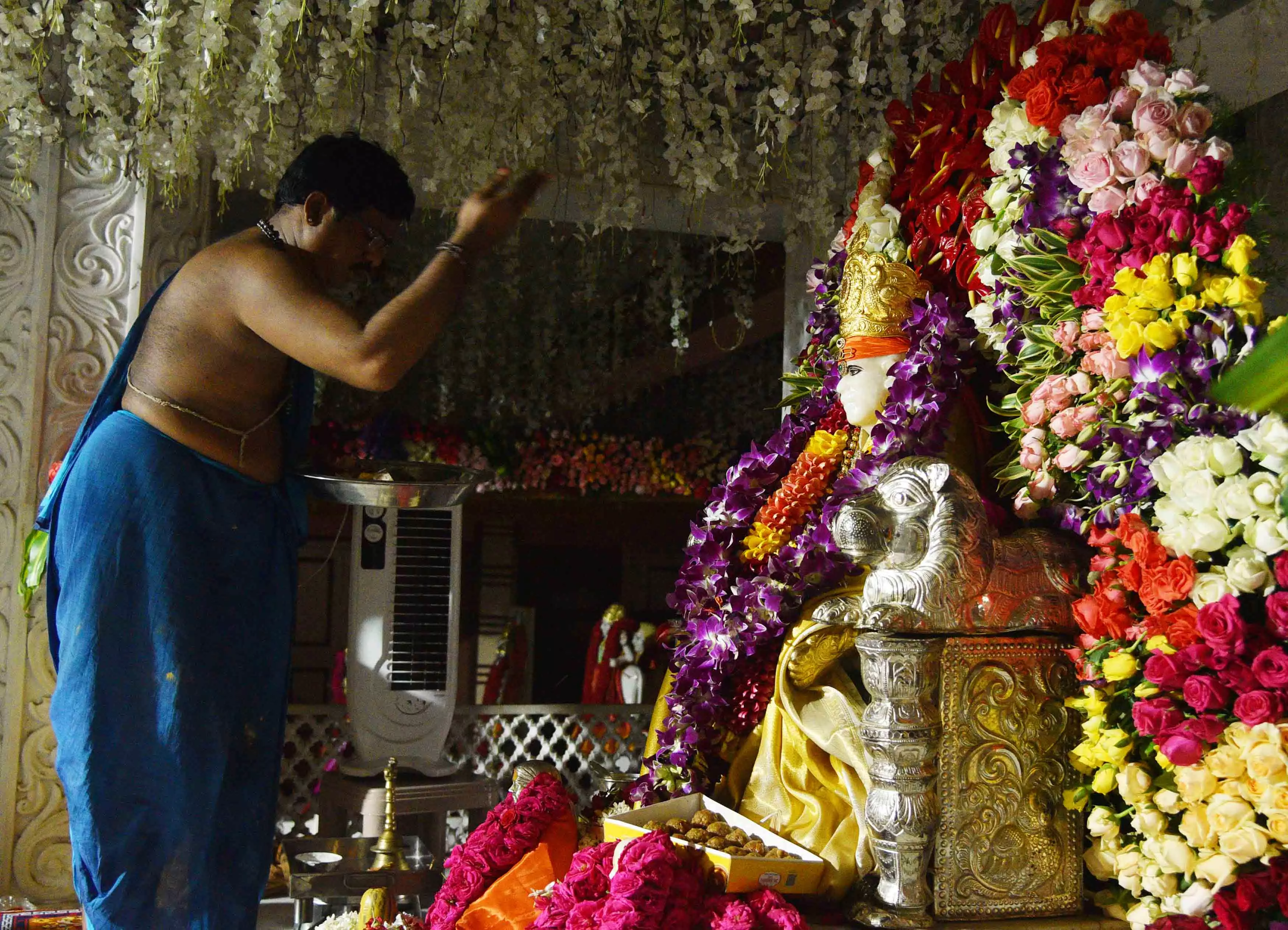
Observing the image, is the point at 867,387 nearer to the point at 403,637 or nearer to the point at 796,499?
the point at 796,499

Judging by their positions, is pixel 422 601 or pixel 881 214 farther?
pixel 422 601

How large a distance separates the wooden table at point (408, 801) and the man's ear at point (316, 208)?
7.91 ft

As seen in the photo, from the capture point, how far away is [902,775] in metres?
1.91

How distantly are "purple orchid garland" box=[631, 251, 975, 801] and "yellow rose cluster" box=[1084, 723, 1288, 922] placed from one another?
0.75m

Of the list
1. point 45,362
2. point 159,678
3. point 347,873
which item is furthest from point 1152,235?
point 45,362

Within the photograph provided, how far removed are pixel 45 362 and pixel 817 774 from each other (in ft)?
9.97

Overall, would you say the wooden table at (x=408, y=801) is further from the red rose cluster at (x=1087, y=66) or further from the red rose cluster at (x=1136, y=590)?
the red rose cluster at (x=1087, y=66)

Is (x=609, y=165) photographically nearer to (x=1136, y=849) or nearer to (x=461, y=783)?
(x=461, y=783)

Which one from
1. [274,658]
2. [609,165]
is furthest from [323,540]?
[274,658]

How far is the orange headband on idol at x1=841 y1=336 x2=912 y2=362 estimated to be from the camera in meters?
2.41

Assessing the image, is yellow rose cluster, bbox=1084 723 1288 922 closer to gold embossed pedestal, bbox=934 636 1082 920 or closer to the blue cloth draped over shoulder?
gold embossed pedestal, bbox=934 636 1082 920

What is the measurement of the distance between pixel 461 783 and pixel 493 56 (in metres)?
2.67

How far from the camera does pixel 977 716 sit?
1985mm

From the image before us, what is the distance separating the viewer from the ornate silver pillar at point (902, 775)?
1.89 metres
